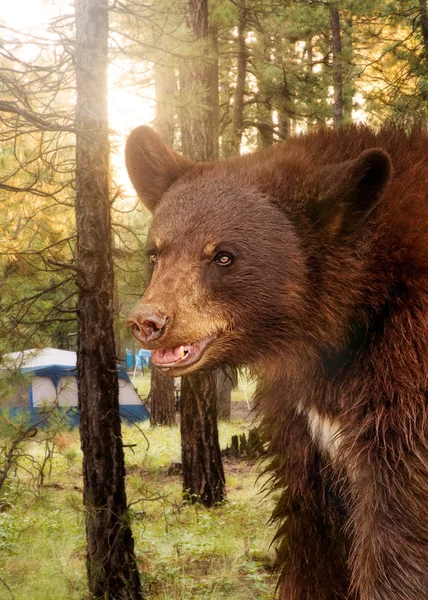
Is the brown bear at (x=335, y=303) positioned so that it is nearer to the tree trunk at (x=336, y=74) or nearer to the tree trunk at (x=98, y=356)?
the tree trunk at (x=98, y=356)

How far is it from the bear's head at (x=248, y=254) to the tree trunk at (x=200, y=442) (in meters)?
4.31

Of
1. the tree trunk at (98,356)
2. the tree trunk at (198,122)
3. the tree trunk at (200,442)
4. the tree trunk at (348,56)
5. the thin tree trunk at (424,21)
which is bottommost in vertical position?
the tree trunk at (200,442)

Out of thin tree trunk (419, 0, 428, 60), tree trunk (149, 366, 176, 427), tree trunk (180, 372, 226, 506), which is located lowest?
tree trunk (149, 366, 176, 427)

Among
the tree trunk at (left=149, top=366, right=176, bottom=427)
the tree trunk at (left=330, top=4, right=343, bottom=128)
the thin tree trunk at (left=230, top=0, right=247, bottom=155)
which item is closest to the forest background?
the tree trunk at (left=330, top=4, right=343, bottom=128)

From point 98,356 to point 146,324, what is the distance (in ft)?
6.66

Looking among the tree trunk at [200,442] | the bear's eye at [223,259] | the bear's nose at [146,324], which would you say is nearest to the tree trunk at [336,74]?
the tree trunk at [200,442]

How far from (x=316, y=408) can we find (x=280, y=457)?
0.50m

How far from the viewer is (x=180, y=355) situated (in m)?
2.29

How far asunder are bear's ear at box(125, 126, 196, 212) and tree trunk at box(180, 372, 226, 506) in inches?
157

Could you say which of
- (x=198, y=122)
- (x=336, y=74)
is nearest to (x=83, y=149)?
(x=198, y=122)

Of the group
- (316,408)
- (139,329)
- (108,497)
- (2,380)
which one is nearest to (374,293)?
(316,408)

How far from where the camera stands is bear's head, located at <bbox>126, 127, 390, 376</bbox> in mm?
2324

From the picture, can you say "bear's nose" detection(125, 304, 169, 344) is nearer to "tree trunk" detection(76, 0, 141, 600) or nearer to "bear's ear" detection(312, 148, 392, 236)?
"bear's ear" detection(312, 148, 392, 236)

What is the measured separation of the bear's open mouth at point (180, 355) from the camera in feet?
7.36
